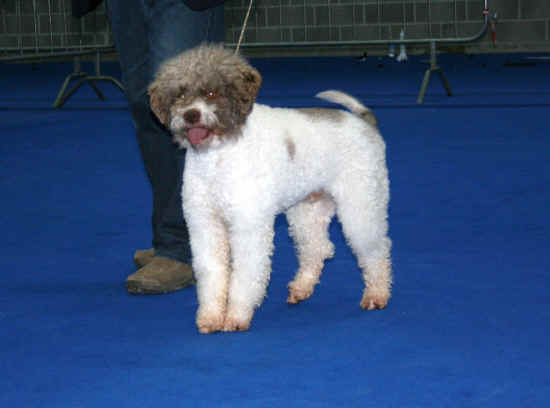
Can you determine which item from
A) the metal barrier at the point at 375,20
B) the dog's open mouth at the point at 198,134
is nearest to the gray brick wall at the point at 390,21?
the metal barrier at the point at 375,20

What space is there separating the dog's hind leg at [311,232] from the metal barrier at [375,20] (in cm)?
1116

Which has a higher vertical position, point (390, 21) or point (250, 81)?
point (390, 21)

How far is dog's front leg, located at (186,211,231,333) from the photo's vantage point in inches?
107

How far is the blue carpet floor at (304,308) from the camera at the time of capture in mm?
2283

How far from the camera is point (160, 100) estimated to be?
2.57m

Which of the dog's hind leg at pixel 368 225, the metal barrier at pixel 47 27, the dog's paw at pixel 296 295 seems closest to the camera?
the dog's hind leg at pixel 368 225

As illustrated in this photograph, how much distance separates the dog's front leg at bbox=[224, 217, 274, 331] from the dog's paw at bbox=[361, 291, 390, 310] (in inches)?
16.6

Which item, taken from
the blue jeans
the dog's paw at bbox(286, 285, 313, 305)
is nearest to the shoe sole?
the blue jeans

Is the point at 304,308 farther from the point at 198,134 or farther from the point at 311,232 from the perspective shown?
the point at 198,134

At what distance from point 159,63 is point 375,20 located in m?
12.0

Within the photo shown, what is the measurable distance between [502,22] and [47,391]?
13.6 metres

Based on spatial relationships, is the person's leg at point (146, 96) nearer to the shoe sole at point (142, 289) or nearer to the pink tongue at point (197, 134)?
the shoe sole at point (142, 289)

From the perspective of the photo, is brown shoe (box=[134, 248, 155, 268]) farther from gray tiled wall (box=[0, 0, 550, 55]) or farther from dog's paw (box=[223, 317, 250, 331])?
gray tiled wall (box=[0, 0, 550, 55])

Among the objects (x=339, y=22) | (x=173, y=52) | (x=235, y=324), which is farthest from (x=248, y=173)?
(x=339, y=22)
